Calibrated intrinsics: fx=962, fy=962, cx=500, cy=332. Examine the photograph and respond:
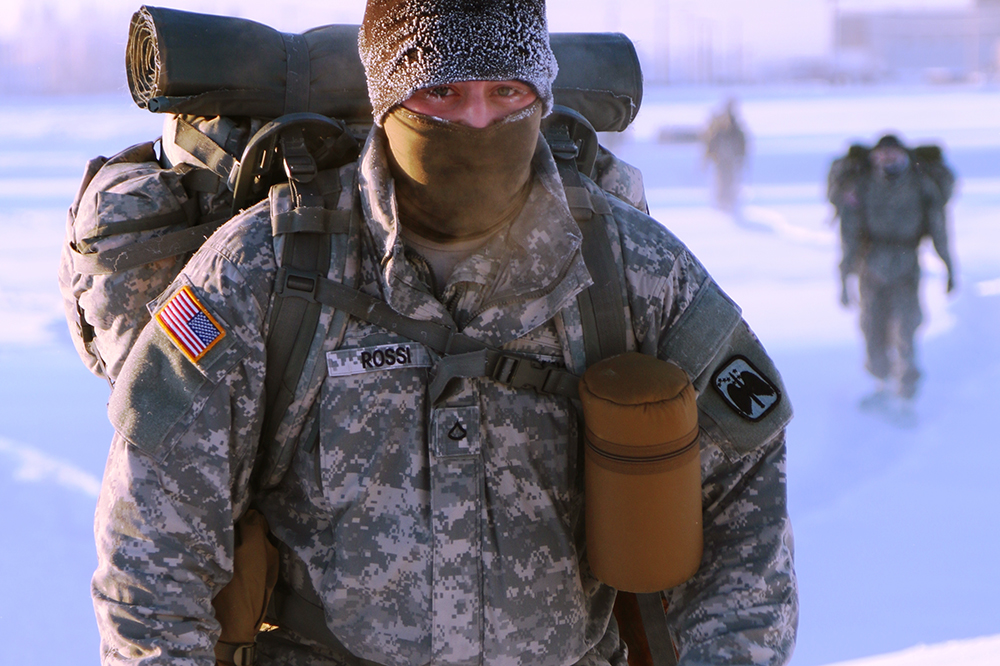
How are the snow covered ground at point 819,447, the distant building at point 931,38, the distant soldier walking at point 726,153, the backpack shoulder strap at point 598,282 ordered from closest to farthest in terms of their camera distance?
the backpack shoulder strap at point 598,282
the snow covered ground at point 819,447
the distant soldier walking at point 726,153
the distant building at point 931,38

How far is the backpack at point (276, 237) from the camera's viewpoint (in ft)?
4.05

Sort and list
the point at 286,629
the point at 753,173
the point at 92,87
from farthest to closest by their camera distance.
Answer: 1. the point at 92,87
2. the point at 753,173
3. the point at 286,629

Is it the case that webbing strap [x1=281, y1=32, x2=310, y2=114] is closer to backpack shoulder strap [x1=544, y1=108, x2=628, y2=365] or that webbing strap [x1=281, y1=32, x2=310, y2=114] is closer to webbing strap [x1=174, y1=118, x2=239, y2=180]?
webbing strap [x1=174, y1=118, x2=239, y2=180]

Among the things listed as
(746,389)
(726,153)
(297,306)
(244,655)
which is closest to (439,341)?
(297,306)

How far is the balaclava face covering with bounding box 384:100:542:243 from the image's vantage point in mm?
1271

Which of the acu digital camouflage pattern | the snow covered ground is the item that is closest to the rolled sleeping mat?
the acu digital camouflage pattern

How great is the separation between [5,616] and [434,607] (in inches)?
128

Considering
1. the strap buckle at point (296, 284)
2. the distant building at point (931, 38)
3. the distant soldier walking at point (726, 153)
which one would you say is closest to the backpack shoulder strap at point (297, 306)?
the strap buckle at point (296, 284)

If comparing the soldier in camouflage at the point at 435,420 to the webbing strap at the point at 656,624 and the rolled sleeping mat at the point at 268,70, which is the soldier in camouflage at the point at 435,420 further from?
the rolled sleeping mat at the point at 268,70

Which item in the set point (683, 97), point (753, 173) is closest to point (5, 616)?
point (753, 173)

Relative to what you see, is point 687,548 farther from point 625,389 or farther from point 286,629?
point 286,629

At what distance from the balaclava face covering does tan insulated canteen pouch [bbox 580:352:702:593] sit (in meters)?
0.26

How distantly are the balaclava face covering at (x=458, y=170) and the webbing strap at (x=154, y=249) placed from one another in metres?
0.52

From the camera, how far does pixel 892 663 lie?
11.9ft
